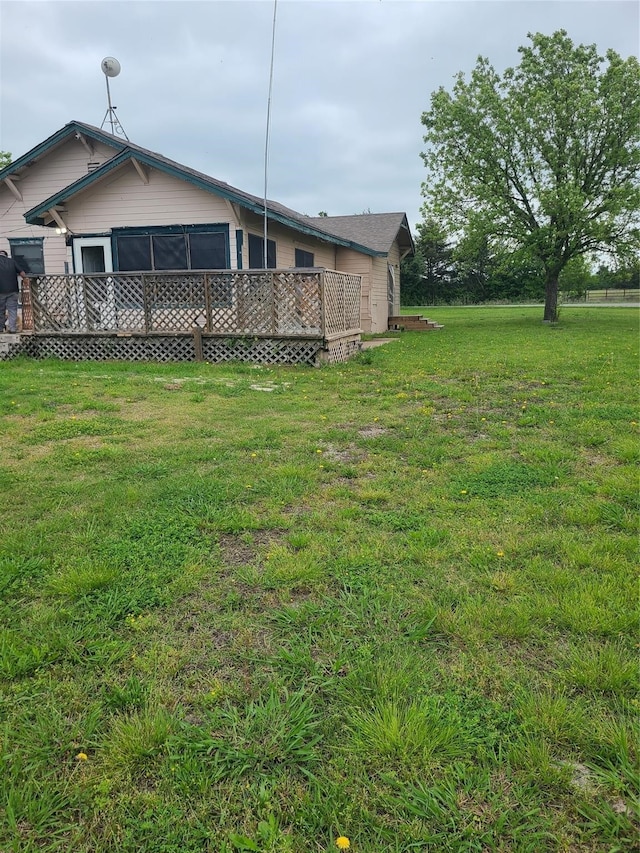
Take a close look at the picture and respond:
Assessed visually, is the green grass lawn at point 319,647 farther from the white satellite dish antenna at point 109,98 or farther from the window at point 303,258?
the white satellite dish antenna at point 109,98

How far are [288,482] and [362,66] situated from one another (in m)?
13.9

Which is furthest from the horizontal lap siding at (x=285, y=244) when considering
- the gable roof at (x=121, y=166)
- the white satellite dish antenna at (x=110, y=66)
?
the white satellite dish antenna at (x=110, y=66)

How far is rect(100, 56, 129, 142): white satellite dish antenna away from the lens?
46.0 ft

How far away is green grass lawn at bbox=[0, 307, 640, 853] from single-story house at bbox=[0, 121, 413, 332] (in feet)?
28.1

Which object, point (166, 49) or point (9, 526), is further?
point (166, 49)

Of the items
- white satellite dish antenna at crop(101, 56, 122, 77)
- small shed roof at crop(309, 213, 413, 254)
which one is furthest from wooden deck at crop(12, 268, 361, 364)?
small shed roof at crop(309, 213, 413, 254)

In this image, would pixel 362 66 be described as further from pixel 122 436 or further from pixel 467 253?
pixel 122 436

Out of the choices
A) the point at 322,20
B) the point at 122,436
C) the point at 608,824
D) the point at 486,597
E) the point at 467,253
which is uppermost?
the point at 322,20

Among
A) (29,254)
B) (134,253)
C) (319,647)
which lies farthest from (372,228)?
(319,647)

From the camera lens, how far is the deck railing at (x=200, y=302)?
10.1m

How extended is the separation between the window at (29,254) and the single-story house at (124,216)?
25 millimetres

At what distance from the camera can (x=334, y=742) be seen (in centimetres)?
168

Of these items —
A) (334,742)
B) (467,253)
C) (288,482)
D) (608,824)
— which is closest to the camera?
(608,824)

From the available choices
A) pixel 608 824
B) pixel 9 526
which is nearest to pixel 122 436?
pixel 9 526
